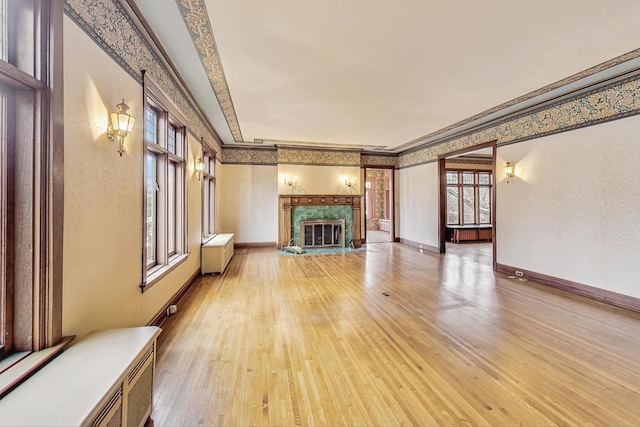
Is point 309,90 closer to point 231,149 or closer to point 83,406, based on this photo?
point 83,406

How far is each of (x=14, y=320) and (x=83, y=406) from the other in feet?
2.54

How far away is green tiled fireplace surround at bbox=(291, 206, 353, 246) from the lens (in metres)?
8.20

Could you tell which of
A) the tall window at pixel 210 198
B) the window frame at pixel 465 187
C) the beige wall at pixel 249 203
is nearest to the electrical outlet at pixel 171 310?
the tall window at pixel 210 198

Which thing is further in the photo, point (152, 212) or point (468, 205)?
point (468, 205)

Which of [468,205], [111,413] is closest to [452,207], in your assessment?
[468,205]

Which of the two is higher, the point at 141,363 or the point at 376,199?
the point at 376,199

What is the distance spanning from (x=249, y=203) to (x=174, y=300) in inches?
192

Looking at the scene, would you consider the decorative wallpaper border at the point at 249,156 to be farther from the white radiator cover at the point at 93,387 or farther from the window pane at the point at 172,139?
the white radiator cover at the point at 93,387

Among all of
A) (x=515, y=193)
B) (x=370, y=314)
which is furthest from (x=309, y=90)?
(x=515, y=193)

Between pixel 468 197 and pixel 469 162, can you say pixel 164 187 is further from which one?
pixel 468 197

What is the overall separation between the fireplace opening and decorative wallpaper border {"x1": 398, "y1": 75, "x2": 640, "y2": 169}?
13.2 ft

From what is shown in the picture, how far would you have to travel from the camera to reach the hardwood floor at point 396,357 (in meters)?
A: 1.86

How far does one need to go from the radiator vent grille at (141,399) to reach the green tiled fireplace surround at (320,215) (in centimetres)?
643

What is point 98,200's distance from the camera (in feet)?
6.80
